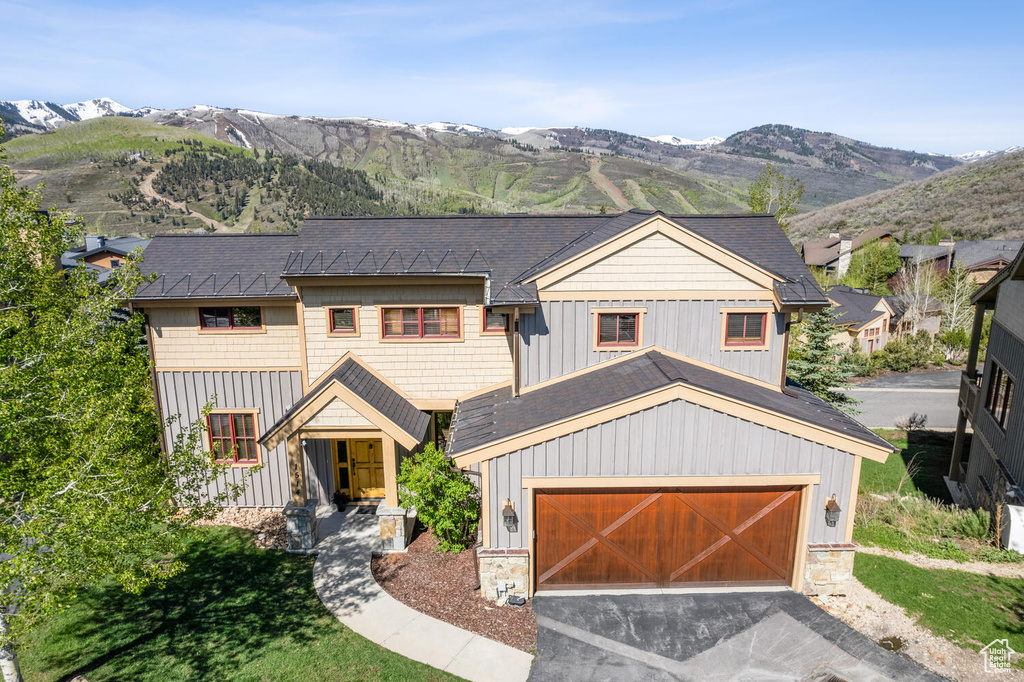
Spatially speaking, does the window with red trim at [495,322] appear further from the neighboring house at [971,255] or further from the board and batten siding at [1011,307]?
the neighboring house at [971,255]

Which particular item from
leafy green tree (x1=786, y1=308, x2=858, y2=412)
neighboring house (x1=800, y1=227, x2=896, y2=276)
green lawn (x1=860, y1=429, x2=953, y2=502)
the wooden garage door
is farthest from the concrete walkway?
neighboring house (x1=800, y1=227, x2=896, y2=276)

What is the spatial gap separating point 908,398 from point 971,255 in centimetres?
3953

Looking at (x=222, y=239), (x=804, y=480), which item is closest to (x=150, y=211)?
(x=222, y=239)

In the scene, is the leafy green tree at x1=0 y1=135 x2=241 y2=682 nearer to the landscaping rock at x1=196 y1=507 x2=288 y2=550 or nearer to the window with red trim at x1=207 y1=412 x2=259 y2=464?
the landscaping rock at x1=196 y1=507 x2=288 y2=550

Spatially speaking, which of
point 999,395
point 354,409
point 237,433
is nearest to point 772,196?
point 999,395

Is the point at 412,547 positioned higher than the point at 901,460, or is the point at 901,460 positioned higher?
the point at 412,547

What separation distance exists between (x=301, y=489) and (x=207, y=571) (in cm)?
254

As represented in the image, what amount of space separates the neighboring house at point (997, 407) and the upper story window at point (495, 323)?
42.6ft

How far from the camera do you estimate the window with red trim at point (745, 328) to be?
1327 centimetres

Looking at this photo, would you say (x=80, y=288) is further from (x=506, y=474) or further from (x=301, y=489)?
(x=506, y=474)

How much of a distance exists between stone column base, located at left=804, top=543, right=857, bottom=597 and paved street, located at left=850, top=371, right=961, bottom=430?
1655cm

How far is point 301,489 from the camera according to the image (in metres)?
13.2

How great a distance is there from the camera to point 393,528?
1298 cm

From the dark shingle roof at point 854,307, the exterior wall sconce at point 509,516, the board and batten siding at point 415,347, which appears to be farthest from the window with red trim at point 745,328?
the dark shingle roof at point 854,307
